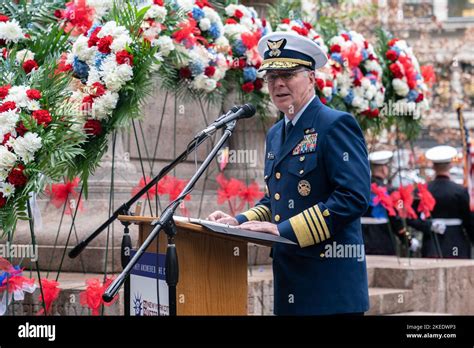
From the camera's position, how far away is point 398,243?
12.8m

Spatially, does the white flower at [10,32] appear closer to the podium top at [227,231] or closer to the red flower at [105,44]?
the red flower at [105,44]

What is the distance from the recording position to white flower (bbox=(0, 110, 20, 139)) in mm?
5688

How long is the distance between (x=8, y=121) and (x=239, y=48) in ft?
9.46

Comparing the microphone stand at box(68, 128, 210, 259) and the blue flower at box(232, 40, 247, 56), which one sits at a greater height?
the blue flower at box(232, 40, 247, 56)

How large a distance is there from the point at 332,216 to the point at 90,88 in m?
2.31

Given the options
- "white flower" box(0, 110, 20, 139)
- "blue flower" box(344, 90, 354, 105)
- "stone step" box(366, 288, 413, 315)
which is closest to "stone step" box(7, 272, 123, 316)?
"white flower" box(0, 110, 20, 139)

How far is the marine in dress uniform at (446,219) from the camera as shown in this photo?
1188 cm

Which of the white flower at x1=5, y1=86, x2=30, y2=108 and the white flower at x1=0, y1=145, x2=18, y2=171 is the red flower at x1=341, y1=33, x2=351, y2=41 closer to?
the white flower at x1=5, y1=86, x2=30, y2=108

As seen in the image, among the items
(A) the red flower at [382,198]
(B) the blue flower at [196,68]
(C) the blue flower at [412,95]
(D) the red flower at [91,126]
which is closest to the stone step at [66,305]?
(D) the red flower at [91,126]

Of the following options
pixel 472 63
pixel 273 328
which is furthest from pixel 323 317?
pixel 472 63

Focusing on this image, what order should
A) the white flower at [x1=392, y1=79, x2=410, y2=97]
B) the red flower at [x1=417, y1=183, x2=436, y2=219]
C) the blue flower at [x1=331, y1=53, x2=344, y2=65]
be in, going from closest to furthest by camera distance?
the blue flower at [x1=331, y1=53, x2=344, y2=65]
the white flower at [x1=392, y1=79, x2=410, y2=97]
the red flower at [x1=417, y1=183, x2=436, y2=219]

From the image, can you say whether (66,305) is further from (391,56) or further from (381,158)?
(381,158)

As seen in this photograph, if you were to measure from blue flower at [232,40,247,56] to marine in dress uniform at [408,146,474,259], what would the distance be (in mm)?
4555

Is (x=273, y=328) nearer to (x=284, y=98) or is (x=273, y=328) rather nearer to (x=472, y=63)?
(x=284, y=98)
